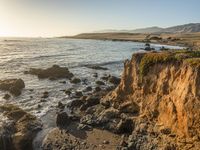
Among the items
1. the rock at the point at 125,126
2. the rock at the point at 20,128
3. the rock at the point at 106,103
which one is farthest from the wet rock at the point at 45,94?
the rock at the point at 125,126

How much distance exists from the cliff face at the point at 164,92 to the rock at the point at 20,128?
27.2 ft

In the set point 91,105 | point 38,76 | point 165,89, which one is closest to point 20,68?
point 38,76

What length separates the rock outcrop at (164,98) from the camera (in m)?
19.4

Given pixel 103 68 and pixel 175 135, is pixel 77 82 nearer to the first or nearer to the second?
pixel 103 68

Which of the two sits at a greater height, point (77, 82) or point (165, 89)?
point (165, 89)

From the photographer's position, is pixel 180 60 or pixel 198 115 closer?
pixel 198 115

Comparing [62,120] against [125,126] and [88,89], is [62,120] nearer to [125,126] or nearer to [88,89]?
[125,126]

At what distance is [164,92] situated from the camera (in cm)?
2356

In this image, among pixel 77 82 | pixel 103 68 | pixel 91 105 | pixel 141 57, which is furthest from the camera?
pixel 103 68

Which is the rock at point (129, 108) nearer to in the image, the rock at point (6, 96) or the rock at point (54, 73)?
the rock at point (6, 96)

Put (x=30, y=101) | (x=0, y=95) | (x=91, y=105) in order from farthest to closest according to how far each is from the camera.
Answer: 1. (x=0, y=95)
2. (x=30, y=101)
3. (x=91, y=105)

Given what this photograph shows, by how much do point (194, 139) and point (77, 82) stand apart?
3273 centimetres

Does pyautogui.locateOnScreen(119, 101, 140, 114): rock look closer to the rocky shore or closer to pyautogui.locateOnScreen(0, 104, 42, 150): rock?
the rocky shore

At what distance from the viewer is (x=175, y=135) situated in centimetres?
2052
